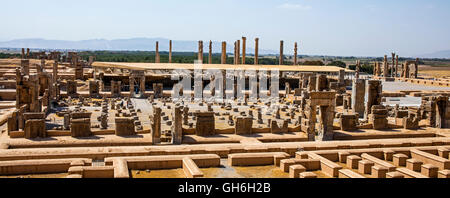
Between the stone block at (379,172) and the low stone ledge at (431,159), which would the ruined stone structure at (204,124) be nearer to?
the low stone ledge at (431,159)

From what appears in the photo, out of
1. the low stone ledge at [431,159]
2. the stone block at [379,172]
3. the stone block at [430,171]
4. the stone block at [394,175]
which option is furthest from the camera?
the low stone ledge at [431,159]

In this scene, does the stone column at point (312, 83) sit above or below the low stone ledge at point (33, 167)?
above

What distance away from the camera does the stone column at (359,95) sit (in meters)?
28.5

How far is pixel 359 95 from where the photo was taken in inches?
1128

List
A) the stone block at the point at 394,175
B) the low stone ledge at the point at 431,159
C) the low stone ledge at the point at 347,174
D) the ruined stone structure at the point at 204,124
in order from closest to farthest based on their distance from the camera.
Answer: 1. the stone block at the point at 394,175
2. the low stone ledge at the point at 347,174
3. the low stone ledge at the point at 431,159
4. the ruined stone structure at the point at 204,124

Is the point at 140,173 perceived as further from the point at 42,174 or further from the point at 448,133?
the point at 448,133

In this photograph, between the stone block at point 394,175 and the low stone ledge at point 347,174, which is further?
the low stone ledge at point 347,174

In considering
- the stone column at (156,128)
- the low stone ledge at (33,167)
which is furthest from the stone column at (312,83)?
the low stone ledge at (33,167)

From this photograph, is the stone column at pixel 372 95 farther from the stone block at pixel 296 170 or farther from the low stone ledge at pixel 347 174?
the stone block at pixel 296 170

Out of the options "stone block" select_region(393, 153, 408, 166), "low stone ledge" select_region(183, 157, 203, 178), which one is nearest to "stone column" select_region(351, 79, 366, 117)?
"stone block" select_region(393, 153, 408, 166)

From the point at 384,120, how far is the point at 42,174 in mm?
17207

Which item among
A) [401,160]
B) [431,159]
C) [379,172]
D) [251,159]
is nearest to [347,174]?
[379,172]

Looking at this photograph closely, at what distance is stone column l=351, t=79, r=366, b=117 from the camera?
93.5 ft

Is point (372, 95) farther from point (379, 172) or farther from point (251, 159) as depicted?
point (251, 159)
